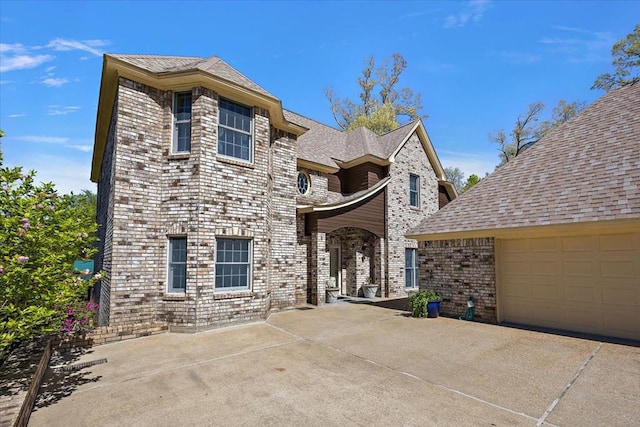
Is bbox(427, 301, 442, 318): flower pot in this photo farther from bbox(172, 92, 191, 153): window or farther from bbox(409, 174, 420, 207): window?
bbox(172, 92, 191, 153): window

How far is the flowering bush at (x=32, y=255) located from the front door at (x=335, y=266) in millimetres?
11375

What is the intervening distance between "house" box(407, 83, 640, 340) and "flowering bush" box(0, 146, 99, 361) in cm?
971

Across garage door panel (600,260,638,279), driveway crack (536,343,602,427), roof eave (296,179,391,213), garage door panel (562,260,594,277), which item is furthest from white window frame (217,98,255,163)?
garage door panel (600,260,638,279)

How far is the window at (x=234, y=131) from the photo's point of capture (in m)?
9.60

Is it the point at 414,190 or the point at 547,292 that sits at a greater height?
the point at 414,190

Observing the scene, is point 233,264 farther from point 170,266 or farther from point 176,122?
point 176,122

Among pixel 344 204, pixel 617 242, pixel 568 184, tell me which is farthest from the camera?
pixel 344 204

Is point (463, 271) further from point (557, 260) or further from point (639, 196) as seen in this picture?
point (639, 196)

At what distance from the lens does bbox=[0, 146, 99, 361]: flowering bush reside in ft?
13.9

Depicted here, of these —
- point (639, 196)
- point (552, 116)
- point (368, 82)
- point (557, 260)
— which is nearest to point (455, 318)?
point (557, 260)

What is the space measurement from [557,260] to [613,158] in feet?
10.9

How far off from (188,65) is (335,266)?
420 inches

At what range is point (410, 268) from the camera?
55.4 ft

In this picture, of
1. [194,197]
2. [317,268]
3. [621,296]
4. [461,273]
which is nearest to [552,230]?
[621,296]
